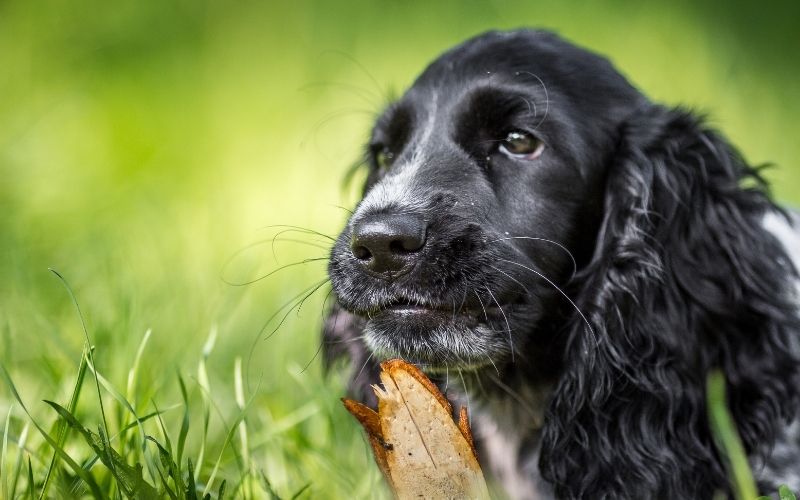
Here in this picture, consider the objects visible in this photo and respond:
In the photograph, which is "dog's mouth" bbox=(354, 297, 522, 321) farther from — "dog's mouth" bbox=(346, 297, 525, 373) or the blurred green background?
the blurred green background

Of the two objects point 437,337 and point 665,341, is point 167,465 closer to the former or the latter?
point 437,337

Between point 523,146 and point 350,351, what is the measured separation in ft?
3.09

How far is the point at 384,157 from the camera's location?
3260mm

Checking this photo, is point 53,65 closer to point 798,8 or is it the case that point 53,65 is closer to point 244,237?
point 244,237

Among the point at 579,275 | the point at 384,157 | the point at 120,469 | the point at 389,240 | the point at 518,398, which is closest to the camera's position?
the point at 120,469

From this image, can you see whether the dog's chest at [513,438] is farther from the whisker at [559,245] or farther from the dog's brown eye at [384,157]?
the dog's brown eye at [384,157]

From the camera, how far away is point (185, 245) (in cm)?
496

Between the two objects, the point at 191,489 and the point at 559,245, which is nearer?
the point at 191,489

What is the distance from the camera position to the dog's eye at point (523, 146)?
2.81m

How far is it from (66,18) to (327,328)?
5360mm

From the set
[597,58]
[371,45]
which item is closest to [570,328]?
[597,58]

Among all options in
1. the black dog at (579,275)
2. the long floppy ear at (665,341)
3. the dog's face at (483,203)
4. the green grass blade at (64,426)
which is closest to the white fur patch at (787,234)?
the black dog at (579,275)

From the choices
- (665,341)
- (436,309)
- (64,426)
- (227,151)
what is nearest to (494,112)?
(436,309)

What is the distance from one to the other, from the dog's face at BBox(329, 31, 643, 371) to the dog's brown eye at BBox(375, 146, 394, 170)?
0.16ft
